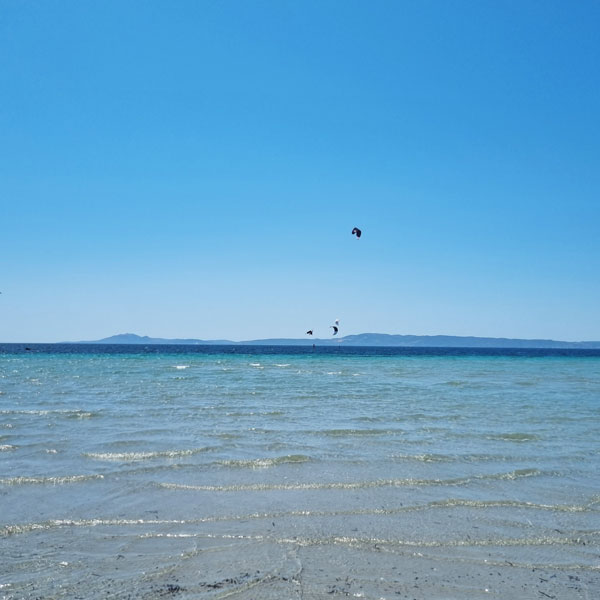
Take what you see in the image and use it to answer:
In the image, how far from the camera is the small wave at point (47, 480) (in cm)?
Result: 898

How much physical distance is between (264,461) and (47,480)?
3.97 m

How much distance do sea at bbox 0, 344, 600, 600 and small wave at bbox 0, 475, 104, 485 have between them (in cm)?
5

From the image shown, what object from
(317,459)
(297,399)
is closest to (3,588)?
(317,459)

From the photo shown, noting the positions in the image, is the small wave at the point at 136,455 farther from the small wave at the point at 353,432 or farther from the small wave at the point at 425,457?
the small wave at the point at 425,457

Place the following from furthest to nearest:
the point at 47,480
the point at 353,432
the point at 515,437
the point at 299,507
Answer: the point at 353,432, the point at 515,437, the point at 47,480, the point at 299,507

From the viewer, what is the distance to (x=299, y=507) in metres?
7.78

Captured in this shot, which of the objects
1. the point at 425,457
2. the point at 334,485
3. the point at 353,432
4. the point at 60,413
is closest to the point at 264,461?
the point at 334,485

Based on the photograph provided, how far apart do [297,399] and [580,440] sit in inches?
443

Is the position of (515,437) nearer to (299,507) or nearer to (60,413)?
(299,507)

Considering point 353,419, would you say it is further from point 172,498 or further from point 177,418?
point 172,498

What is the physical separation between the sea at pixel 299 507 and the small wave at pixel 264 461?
0.04m

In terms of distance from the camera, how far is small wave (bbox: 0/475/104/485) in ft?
29.5

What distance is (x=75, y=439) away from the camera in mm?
12812

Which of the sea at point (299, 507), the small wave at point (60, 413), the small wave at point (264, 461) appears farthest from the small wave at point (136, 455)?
the small wave at point (60, 413)
